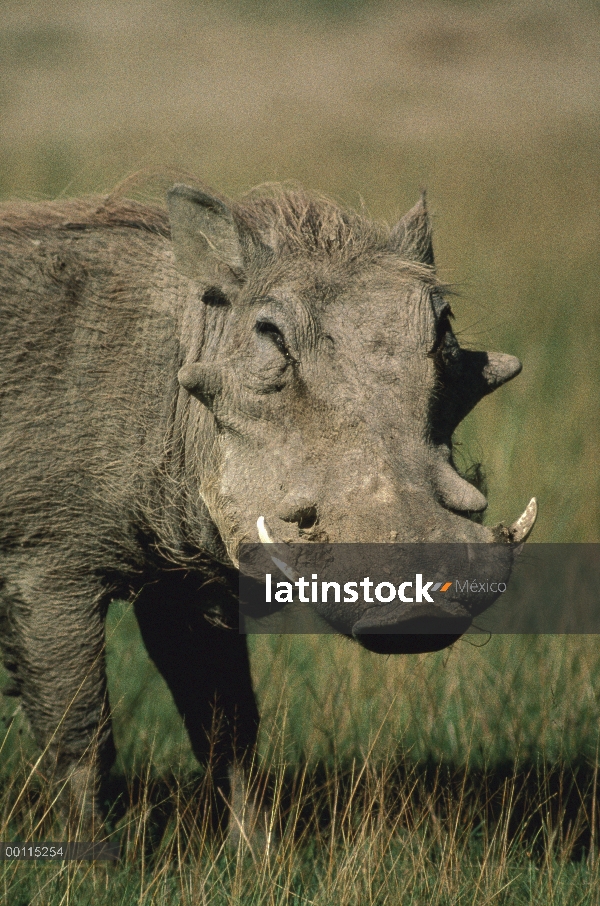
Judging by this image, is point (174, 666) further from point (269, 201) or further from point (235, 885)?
point (269, 201)

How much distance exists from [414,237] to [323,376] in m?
0.72

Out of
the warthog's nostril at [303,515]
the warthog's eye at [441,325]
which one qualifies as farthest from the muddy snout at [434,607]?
the warthog's eye at [441,325]

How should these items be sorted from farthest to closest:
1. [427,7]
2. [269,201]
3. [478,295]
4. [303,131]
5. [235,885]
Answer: [427,7] < [303,131] < [478,295] < [269,201] < [235,885]

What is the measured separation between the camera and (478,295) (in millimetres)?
9461

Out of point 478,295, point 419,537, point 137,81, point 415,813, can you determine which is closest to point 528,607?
point 415,813

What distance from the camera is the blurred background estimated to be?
7695 millimetres

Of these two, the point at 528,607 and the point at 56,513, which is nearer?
the point at 56,513

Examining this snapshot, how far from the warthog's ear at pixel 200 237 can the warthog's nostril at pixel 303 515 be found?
2.58ft

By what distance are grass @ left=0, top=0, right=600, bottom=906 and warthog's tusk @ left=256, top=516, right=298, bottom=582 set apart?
81cm

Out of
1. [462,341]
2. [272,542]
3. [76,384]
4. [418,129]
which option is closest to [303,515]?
[272,542]

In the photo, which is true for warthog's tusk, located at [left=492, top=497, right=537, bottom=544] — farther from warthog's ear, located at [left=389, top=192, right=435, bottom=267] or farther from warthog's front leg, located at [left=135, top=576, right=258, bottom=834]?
warthog's front leg, located at [left=135, top=576, right=258, bottom=834]

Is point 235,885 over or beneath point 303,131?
beneath

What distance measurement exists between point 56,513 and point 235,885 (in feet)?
3.47

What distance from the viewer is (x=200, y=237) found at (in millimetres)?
2975
